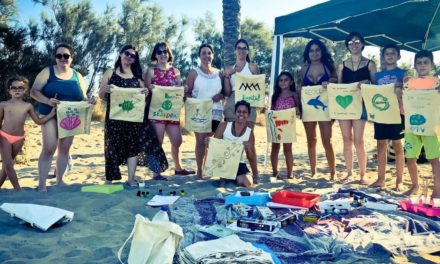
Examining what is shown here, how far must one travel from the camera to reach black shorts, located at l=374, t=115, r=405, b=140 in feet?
18.0

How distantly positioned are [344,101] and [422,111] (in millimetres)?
1107

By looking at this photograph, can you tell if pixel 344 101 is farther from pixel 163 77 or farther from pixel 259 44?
pixel 259 44

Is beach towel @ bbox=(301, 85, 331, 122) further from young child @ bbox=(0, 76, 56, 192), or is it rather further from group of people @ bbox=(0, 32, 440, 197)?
young child @ bbox=(0, 76, 56, 192)

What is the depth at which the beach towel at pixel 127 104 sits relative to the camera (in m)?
5.49

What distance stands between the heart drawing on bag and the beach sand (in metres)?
1.18

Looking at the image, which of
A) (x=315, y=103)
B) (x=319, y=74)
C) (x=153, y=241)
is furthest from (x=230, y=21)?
(x=153, y=241)

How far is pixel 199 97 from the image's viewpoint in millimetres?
6188

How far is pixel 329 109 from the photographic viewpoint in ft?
19.3

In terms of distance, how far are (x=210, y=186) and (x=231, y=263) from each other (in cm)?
307

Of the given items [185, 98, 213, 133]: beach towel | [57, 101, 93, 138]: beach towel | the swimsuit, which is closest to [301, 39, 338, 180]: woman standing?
[185, 98, 213, 133]: beach towel

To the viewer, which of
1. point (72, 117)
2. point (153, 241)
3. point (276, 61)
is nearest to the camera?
point (153, 241)

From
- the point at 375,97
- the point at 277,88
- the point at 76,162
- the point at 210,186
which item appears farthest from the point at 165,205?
the point at 76,162

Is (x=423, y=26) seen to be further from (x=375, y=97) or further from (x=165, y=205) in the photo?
(x=165, y=205)

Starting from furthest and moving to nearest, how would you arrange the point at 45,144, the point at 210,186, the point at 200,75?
the point at 200,75 → the point at 210,186 → the point at 45,144
